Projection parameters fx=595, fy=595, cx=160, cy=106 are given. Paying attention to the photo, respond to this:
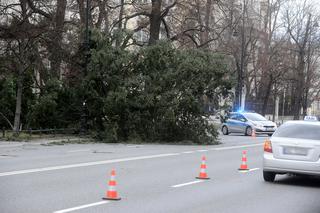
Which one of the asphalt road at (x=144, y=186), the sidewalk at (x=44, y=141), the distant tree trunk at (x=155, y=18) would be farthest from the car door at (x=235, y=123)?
the asphalt road at (x=144, y=186)

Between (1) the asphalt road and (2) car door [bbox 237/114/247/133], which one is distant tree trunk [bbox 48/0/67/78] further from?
(2) car door [bbox 237/114/247/133]

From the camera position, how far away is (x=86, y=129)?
30.2 meters

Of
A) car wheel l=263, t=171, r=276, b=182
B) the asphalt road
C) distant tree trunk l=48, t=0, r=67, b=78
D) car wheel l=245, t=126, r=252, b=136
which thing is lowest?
the asphalt road

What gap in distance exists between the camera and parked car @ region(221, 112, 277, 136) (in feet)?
128

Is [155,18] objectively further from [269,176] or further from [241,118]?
[269,176]

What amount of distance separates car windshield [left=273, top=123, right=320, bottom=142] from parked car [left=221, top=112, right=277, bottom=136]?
2406 cm

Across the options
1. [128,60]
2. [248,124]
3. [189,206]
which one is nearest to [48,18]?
[128,60]

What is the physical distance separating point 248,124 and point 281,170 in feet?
85.1

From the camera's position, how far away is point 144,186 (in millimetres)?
12391

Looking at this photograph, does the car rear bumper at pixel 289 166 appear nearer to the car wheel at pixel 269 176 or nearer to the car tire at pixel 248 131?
the car wheel at pixel 269 176

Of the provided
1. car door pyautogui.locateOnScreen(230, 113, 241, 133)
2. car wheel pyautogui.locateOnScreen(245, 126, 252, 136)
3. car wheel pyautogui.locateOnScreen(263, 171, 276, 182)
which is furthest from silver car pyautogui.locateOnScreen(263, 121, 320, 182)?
car door pyautogui.locateOnScreen(230, 113, 241, 133)

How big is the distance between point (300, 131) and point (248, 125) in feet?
83.2

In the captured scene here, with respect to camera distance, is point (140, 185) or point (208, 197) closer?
point (208, 197)

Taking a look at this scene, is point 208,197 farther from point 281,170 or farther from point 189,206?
point 281,170
